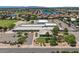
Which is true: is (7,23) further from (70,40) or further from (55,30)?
(70,40)

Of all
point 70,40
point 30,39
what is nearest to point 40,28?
point 30,39

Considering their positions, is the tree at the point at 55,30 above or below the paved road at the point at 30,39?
above

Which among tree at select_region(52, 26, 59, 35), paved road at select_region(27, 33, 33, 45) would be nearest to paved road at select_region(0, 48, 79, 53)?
paved road at select_region(27, 33, 33, 45)

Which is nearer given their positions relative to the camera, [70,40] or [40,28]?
[70,40]

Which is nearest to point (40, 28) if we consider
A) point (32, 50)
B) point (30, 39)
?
point (30, 39)

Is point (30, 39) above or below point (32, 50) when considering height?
above

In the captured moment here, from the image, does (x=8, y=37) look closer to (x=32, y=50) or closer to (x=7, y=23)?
(x=7, y=23)

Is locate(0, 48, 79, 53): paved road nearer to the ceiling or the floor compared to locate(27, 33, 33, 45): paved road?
nearer to the floor

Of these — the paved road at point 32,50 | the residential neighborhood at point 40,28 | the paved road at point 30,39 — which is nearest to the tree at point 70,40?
the residential neighborhood at point 40,28

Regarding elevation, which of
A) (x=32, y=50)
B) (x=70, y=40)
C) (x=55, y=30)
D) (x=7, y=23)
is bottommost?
(x=32, y=50)

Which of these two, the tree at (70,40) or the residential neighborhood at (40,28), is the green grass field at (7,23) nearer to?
the residential neighborhood at (40,28)

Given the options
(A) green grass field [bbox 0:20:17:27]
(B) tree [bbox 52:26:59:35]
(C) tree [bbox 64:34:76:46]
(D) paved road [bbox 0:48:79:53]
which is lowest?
(D) paved road [bbox 0:48:79:53]

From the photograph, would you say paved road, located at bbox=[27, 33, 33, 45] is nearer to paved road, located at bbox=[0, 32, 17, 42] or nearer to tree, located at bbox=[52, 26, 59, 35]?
paved road, located at bbox=[0, 32, 17, 42]
